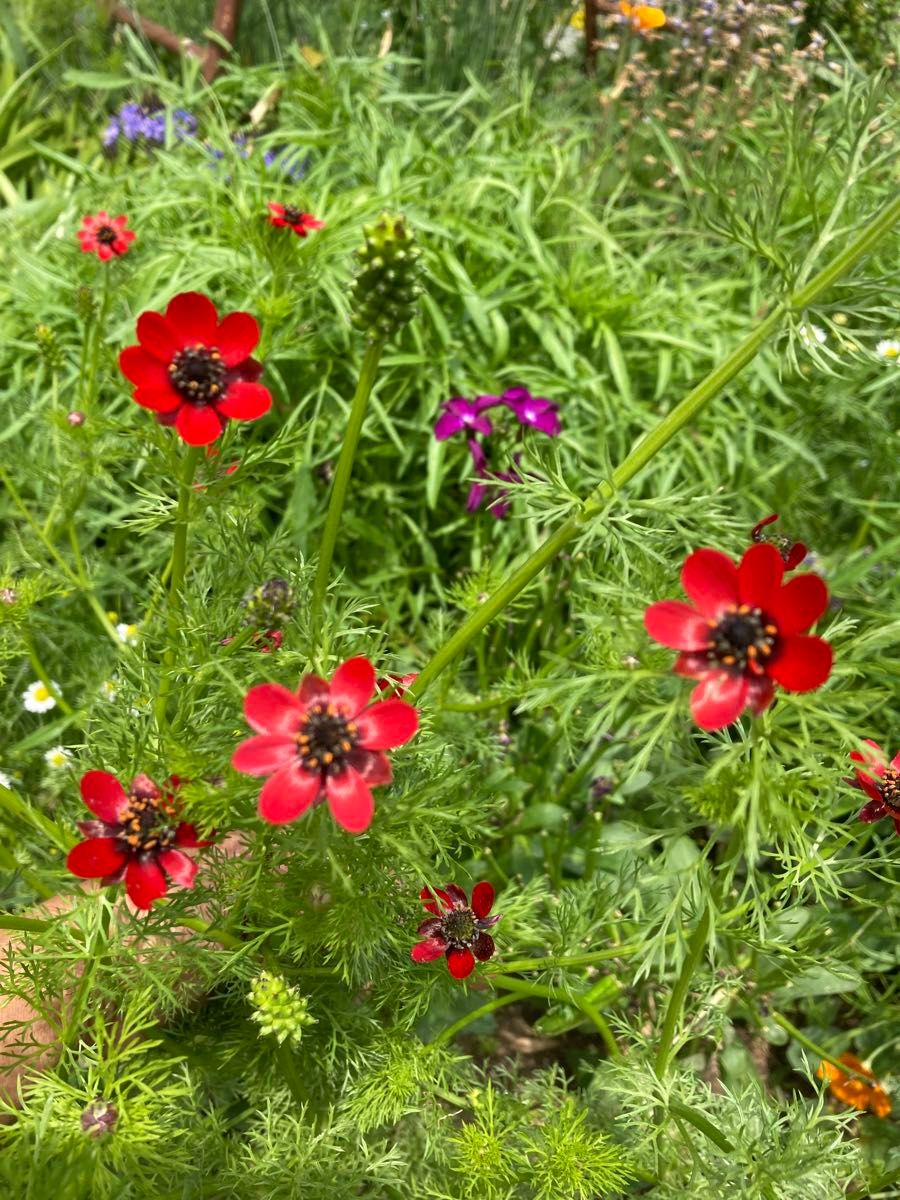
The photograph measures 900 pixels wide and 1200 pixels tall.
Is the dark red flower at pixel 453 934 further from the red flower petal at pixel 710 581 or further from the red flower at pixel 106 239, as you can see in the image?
the red flower at pixel 106 239

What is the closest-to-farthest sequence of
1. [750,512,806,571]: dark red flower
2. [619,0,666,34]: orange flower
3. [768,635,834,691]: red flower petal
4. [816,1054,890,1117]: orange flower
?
[768,635,834,691]: red flower petal → [750,512,806,571]: dark red flower → [816,1054,890,1117]: orange flower → [619,0,666,34]: orange flower

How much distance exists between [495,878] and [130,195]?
6.22 ft

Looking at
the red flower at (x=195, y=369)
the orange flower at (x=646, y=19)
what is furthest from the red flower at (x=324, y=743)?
the orange flower at (x=646, y=19)

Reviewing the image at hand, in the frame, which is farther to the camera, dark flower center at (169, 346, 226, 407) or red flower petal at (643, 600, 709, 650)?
dark flower center at (169, 346, 226, 407)

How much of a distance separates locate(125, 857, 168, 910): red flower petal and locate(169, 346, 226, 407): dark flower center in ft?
1.63

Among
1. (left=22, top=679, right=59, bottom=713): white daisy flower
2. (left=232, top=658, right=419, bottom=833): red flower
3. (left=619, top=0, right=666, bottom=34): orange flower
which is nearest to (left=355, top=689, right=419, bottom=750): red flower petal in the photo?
(left=232, top=658, right=419, bottom=833): red flower

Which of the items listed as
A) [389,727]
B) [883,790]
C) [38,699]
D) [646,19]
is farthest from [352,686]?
[646,19]

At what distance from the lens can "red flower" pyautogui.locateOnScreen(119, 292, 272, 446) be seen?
Answer: 1013 mm

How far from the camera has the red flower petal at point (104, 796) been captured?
3.23 ft

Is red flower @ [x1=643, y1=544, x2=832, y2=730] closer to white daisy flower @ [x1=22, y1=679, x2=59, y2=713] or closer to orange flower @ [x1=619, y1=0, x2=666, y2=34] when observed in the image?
white daisy flower @ [x1=22, y1=679, x2=59, y2=713]

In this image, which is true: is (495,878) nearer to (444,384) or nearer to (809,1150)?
(809,1150)

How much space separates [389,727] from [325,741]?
6 centimetres

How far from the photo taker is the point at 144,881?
98 centimetres

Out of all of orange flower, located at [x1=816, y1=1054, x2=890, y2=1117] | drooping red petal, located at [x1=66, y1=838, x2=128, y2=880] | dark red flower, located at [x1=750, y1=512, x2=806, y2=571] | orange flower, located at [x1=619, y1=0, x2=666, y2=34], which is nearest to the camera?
drooping red petal, located at [x1=66, y1=838, x2=128, y2=880]
